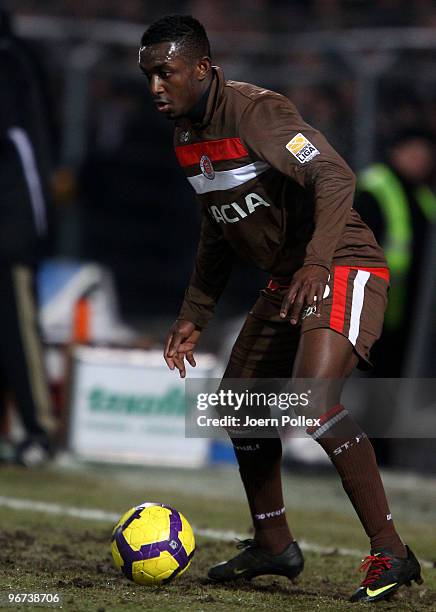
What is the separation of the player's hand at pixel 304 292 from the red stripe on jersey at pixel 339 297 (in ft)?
1.04

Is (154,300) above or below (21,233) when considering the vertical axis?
below

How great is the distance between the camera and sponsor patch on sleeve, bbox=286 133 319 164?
17.3 ft

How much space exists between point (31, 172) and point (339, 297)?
4862mm

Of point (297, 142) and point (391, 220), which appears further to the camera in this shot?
point (391, 220)

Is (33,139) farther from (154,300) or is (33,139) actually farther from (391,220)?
(154,300)

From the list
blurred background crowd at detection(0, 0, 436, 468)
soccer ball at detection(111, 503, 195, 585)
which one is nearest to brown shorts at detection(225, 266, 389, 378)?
soccer ball at detection(111, 503, 195, 585)

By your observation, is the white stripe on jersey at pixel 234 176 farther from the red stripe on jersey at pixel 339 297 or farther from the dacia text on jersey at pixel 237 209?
the red stripe on jersey at pixel 339 297

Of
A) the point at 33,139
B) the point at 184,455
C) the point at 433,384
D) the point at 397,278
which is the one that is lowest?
the point at 184,455

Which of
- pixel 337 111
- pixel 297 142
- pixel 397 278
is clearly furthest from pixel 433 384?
pixel 297 142

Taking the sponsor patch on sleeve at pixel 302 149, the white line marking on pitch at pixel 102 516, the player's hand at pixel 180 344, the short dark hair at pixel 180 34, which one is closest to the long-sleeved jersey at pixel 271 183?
the sponsor patch on sleeve at pixel 302 149

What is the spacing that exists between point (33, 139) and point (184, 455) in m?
2.73

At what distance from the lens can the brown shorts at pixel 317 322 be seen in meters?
5.43

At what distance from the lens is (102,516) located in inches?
316

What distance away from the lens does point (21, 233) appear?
9844 mm
